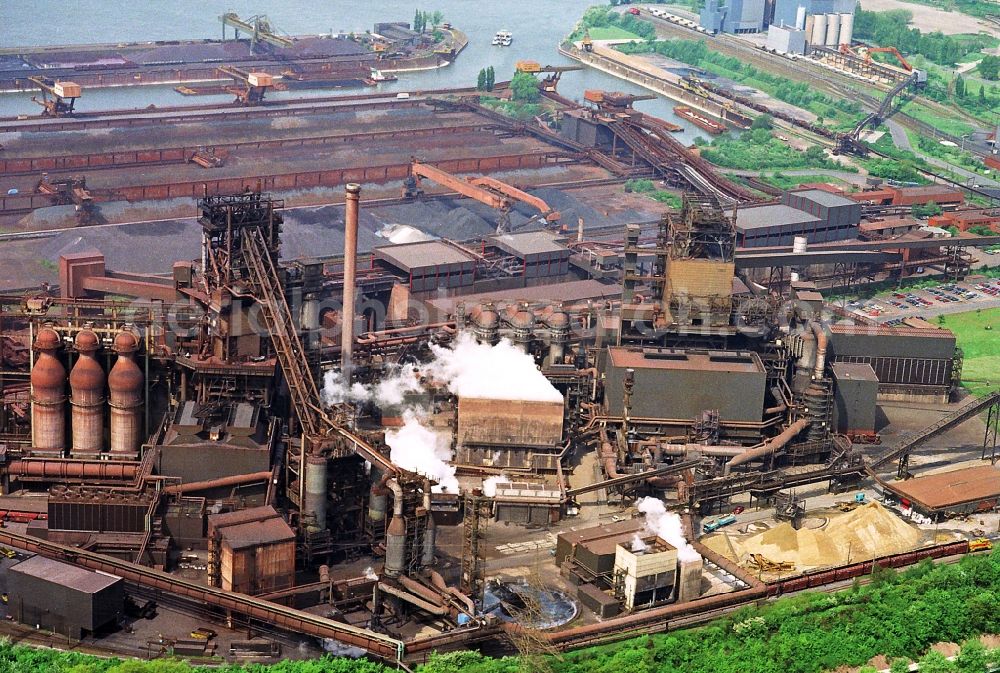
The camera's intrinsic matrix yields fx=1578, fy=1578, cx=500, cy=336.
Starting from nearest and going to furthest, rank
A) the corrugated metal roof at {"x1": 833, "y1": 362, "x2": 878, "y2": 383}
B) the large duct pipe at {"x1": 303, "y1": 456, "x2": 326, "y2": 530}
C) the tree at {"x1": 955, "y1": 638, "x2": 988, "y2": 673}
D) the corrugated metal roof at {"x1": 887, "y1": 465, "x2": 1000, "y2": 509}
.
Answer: the tree at {"x1": 955, "y1": 638, "x2": 988, "y2": 673} → the large duct pipe at {"x1": 303, "y1": 456, "x2": 326, "y2": 530} → the corrugated metal roof at {"x1": 887, "y1": 465, "x2": 1000, "y2": 509} → the corrugated metal roof at {"x1": 833, "y1": 362, "x2": 878, "y2": 383}

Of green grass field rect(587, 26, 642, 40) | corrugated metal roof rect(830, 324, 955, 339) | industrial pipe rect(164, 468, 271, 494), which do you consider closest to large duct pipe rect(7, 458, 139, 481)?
industrial pipe rect(164, 468, 271, 494)

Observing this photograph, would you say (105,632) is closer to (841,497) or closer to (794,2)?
(841,497)

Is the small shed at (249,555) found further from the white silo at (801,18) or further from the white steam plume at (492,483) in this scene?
the white silo at (801,18)

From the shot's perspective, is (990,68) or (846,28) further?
(846,28)

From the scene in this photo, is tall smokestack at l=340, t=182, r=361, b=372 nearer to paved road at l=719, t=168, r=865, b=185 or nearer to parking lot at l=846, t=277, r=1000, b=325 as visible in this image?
parking lot at l=846, t=277, r=1000, b=325

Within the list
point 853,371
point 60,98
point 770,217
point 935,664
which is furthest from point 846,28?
point 935,664

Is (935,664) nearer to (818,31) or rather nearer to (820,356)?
(820,356)

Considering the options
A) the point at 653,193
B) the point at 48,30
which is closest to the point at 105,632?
the point at 653,193
